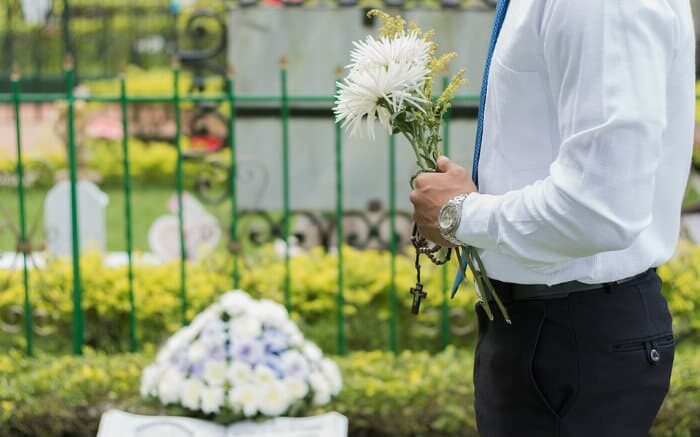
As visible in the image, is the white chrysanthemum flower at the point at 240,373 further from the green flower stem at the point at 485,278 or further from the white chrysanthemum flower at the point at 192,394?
the green flower stem at the point at 485,278

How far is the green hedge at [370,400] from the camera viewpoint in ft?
11.4

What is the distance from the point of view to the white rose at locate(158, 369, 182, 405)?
10.1ft

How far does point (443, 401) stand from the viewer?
3498 millimetres

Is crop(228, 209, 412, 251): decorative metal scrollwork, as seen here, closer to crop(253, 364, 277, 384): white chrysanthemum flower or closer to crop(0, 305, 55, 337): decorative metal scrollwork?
crop(0, 305, 55, 337): decorative metal scrollwork

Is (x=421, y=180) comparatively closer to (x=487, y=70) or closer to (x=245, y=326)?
(x=487, y=70)

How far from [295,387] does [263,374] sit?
0.30ft

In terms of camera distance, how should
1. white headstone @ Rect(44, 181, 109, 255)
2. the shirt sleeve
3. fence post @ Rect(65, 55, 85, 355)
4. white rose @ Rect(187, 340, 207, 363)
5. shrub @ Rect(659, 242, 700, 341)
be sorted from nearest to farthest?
the shirt sleeve, white rose @ Rect(187, 340, 207, 363), fence post @ Rect(65, 55, 85, 355), shrub @ Rect(659, 242, 700, 341), white headstone @ Rect(44, 181, 109, 255)

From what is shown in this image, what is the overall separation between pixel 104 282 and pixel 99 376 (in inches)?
29.6

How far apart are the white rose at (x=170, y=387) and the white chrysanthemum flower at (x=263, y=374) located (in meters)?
0.21

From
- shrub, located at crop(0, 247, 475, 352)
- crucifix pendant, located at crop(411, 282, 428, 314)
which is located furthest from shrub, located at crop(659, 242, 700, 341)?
crucifix pendant, located at crop(411, 282, 428, 314)

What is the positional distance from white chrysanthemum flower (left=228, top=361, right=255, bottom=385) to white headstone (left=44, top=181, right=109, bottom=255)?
2.23 meters

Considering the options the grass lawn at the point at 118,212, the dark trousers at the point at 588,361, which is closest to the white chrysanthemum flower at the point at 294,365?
the dark trousers at the point at 588,361

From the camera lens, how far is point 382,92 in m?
1.71

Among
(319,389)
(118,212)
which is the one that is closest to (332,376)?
(319,389)
